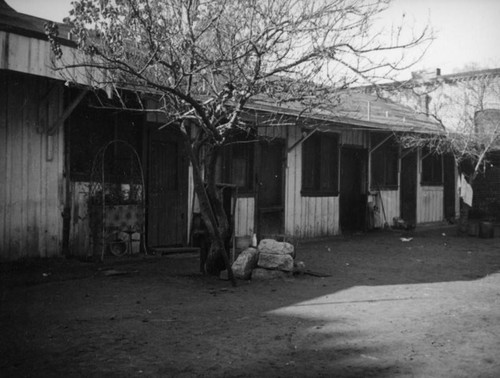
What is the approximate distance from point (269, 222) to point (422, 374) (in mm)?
8693

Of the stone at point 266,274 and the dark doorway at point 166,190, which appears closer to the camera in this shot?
the stone at point 266,274

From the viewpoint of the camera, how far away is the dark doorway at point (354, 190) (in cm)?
1491

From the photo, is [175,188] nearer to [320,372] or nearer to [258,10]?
[258,10]

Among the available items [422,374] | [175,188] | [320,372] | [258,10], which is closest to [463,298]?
[422,374]

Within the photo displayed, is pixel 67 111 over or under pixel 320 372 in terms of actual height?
over

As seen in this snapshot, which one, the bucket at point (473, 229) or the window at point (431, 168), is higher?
the window at point (431, 168)

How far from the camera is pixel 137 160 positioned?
9773 millimetres

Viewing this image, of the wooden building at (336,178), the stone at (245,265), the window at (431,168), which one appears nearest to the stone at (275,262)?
the stone at (245,265)

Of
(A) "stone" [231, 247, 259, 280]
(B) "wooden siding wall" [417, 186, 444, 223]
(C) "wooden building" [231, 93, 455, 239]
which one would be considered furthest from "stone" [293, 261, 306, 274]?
(B) "wooden siding wall" [417, 186, 444, 223]

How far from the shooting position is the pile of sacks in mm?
7656

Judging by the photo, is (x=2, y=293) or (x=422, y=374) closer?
(x=422, y=374)

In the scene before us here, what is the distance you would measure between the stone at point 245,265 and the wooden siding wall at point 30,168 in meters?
3.42

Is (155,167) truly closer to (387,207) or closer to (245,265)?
(245,265)

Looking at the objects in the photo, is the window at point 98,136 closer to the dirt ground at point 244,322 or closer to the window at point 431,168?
the dirt ground at point 244,322
